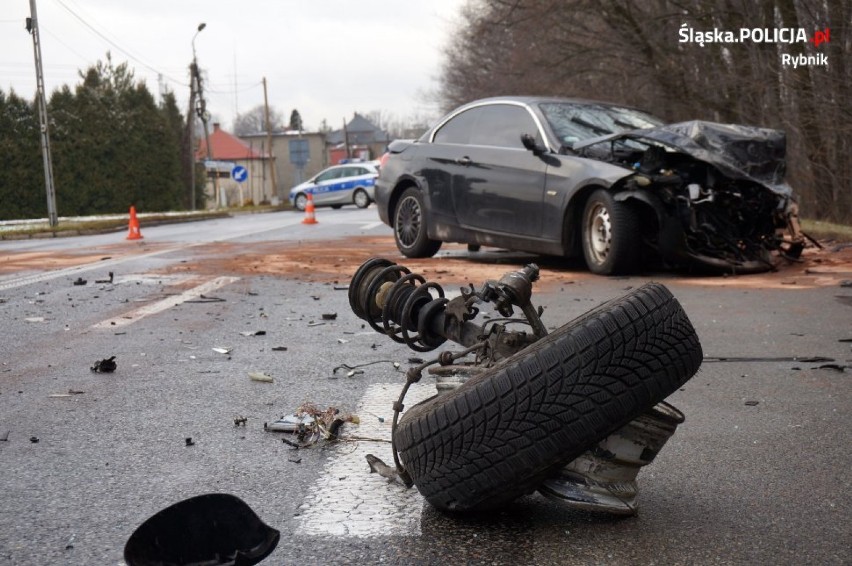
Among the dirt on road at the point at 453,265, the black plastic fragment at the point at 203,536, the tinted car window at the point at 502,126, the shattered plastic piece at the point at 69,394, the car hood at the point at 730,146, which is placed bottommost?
the dirt on road at the point at 453,265

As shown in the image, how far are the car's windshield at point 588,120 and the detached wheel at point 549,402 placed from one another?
7081 millimetres

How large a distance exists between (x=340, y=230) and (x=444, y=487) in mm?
16664

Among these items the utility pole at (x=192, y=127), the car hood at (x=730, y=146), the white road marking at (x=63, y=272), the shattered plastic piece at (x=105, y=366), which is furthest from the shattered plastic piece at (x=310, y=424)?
the utility pole at (x=192, y=127)

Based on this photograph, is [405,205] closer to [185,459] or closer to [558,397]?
[185,459]

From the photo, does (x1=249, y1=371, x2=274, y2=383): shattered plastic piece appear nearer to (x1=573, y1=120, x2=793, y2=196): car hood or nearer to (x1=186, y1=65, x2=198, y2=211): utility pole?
(x1=573, y1=120, x2=793, y2=196): car hood

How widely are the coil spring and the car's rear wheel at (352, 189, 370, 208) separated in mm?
36578

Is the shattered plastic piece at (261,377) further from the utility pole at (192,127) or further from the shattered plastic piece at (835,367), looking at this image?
the utility pole at (192,127)

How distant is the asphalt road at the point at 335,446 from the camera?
8.92ft

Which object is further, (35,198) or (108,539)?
(35,198)

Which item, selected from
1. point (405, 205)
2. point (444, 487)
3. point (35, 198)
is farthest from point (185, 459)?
point (35, 198)

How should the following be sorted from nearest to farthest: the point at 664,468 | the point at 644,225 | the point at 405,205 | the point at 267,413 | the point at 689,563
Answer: the point at 689,563, the point at 664,468, the point at 267,413, the point at 644,225, the point at 405,205

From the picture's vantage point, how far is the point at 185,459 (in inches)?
140

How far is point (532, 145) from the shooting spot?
31.4 feet

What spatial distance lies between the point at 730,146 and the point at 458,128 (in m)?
3.01
